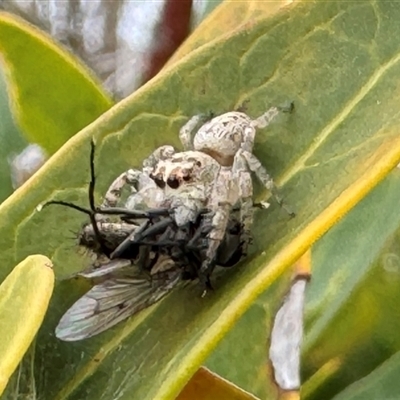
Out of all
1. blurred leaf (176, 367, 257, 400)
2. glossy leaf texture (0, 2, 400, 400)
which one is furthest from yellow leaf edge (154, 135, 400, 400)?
blurred leaf (176, 367, 257, 400)

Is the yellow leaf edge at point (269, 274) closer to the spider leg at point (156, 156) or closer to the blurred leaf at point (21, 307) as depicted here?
the blurred leaf at point (21, 307)

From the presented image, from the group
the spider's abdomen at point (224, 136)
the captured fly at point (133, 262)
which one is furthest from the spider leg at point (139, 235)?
the spider's abdomen at point (224, 136)

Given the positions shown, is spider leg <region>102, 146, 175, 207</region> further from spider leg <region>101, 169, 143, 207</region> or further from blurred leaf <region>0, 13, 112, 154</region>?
blurred leaf <region>0, 13, 112, 154</region>

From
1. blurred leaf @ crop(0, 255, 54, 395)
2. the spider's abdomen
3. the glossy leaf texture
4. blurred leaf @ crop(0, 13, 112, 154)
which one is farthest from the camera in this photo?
blurred leaf @ crop(0, 13, 112, 154)

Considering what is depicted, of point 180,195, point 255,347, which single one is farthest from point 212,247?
point 255,347

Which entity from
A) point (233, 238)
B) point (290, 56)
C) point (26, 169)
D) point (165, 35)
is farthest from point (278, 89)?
point (165, 35)
